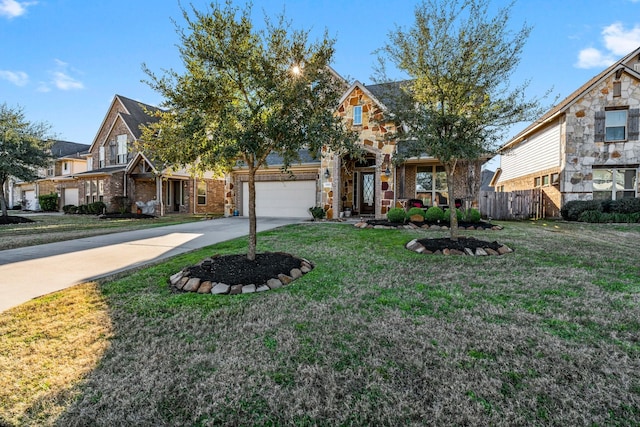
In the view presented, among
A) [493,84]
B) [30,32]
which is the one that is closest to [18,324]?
[493,84]

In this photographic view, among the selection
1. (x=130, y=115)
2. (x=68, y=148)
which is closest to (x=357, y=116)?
(x=130, y=115)

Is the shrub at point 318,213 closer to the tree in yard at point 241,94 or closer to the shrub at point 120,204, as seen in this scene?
the tree in yard at point 241,94

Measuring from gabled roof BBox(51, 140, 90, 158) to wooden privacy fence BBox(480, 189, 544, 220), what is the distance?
111 feet

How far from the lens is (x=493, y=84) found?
6832mm

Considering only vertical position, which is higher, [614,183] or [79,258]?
[614,183]

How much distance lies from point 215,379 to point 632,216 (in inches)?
653

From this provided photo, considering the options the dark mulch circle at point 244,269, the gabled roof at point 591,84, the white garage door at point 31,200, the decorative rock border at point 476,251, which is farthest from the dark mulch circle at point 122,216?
the gabled roof at point 591,84

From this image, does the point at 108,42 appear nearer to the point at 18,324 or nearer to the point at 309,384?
the point at 18,324

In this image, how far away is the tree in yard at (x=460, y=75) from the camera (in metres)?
6.47

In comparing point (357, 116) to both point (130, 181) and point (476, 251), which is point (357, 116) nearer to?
point (476, 251)

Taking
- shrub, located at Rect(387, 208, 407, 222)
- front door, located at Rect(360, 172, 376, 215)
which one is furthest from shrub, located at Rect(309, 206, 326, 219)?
Answer: shrub, located at Rect(387, 208, 407, 222)

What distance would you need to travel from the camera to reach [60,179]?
25156 mm

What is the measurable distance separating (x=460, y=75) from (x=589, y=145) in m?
12.2

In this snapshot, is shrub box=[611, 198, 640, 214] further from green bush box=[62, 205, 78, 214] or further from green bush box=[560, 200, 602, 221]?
green bush box=[62, 205, 78, 214]
